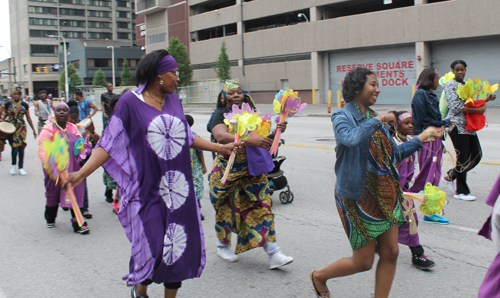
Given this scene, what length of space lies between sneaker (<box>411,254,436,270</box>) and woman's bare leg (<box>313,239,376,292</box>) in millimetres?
1206

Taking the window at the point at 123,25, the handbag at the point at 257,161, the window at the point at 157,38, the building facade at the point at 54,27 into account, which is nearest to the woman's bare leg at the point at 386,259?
the handbag at the point at 257,161

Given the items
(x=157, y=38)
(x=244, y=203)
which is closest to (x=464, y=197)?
(x=244, y=203)

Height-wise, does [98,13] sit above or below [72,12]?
below

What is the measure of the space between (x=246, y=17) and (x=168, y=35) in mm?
15929

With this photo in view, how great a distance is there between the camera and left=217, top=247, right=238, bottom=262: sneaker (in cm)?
471

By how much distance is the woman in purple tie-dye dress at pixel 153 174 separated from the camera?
3.15m

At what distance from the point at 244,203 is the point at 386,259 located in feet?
5.30

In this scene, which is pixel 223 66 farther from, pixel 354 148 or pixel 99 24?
pixel 99 24

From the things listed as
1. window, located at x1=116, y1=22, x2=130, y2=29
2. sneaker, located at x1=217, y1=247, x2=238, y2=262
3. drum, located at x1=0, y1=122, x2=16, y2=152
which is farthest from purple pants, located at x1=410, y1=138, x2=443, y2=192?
window, located at x1=116, y1=22, x2=130, y2=29

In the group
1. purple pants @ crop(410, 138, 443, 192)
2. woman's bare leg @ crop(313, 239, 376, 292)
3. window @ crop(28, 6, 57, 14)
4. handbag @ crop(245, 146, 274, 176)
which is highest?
window @ crop(28, 6, 57, 14)

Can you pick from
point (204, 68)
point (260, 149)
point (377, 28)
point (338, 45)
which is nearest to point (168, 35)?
point (204, 68)

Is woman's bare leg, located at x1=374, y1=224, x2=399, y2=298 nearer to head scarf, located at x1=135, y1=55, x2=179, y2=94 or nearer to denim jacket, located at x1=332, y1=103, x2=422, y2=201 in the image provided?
denim jacket, located at x1=332, y1=103, x2=422, y2=201

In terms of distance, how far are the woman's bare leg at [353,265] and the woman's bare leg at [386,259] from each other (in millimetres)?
64

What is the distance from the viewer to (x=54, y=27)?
108125 millimetres
